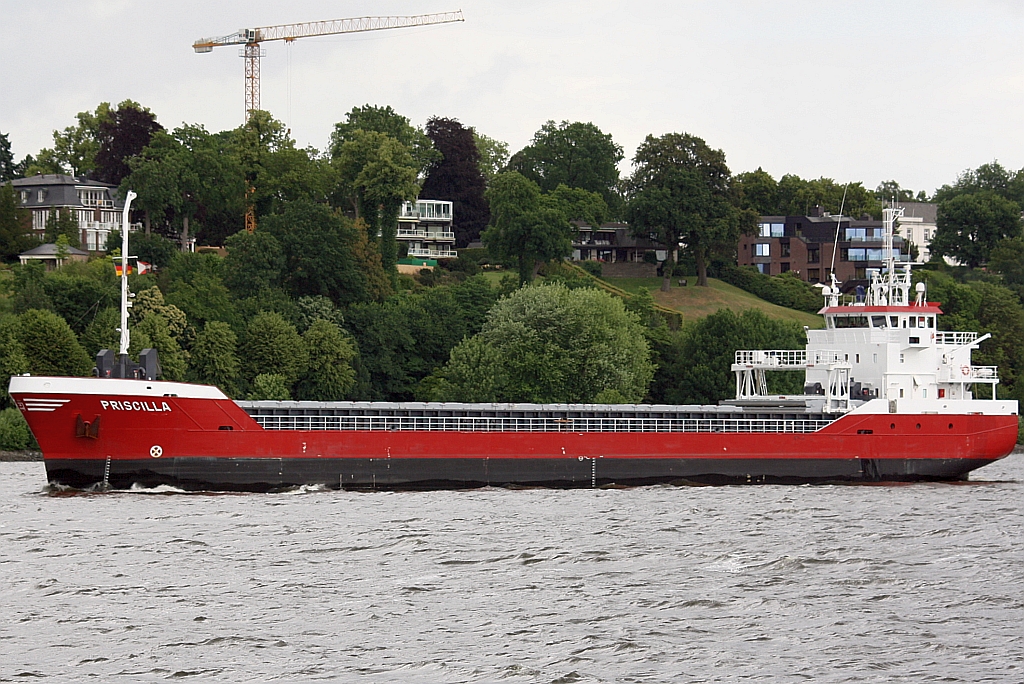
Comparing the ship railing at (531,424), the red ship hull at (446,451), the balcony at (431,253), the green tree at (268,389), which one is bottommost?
the red ship hull at (446,451)

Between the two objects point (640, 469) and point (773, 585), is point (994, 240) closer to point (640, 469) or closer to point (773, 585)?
point (640, 469)

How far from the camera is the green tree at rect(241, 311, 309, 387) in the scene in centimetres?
6550

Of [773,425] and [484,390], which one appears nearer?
[773,425]

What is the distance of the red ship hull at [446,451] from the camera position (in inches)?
1492

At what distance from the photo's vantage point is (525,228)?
9100cm

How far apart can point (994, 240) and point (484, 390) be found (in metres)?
73.5

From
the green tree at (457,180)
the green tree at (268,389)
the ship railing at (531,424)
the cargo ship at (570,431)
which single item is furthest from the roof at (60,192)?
the ship railing at (531,424)

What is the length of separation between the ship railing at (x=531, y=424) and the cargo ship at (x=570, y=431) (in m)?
0.05

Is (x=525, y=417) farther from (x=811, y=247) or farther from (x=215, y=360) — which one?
(x=811, y=247)

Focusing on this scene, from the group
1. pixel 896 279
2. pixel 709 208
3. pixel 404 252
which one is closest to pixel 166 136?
pixel 404 252

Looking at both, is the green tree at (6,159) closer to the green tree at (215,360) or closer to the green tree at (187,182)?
the green tree at (187,182)

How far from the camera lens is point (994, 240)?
119 meters

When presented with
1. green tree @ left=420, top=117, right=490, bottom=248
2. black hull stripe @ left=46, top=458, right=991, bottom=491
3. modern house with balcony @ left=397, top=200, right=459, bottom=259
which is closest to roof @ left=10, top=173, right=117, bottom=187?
modern house with balcony @ left=397, top=200, right=459, bottom=259

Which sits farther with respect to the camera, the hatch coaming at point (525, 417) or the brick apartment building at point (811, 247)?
the brick apartment building at point (811, 247)
